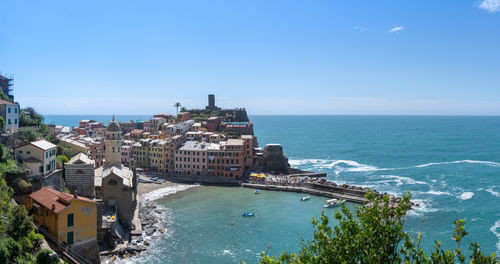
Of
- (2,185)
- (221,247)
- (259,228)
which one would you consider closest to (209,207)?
(259,228)

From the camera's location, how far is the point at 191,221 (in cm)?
5384

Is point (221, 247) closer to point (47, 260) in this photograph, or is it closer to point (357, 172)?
point (47, 260)

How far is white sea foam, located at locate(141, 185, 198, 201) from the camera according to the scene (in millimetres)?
66750

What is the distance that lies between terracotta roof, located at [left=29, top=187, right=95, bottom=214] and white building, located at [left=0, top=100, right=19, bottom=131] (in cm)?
2035

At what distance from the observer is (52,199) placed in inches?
1321

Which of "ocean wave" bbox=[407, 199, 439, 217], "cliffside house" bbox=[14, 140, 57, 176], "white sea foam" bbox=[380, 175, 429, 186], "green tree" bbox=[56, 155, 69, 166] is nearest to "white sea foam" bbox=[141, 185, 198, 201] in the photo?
"green tree" bbox=[56, 155, 69, 166]

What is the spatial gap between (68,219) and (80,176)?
13.4 m

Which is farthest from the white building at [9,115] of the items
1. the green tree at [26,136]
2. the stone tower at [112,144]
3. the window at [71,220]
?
the window at [71,220]

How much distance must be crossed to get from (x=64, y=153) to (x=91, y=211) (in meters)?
28.5

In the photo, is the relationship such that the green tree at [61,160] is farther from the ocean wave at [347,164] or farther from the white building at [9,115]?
the ocean wave at [347,164]

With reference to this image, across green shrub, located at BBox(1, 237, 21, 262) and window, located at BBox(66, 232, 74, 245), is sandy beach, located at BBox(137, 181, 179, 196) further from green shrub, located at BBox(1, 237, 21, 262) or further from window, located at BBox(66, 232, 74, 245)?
green shrub, located at BBox(1, 237, 21, 262)

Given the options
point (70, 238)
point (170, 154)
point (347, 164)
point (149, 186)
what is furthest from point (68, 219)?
point (347, 164)

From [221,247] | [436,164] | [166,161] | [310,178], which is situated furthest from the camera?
[436,164]

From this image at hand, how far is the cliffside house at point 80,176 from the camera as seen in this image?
4431cm
